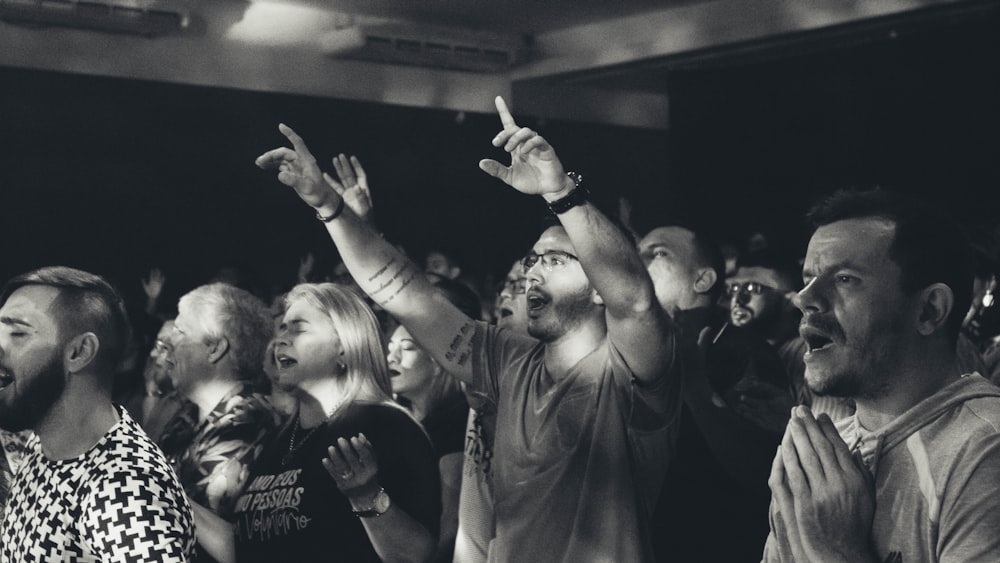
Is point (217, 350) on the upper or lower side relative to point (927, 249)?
lower

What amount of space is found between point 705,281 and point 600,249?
1.42 m

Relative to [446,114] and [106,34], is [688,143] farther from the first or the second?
[106,34]

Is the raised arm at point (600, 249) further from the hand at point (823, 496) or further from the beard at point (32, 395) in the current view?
the beard at point (32, 395)

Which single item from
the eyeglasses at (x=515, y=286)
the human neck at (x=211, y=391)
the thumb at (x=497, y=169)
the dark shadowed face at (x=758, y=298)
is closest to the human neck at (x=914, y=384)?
the thumb at (x=497, y=169)

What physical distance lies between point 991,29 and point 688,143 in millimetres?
2579

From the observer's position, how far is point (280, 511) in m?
2.83

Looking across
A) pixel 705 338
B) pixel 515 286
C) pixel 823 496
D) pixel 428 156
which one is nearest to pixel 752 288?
pixel 515 286

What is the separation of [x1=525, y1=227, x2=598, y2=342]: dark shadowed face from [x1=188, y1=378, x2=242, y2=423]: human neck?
3.90 ft

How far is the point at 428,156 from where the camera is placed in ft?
33.0

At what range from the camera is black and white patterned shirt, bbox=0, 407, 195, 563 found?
80.6 inches

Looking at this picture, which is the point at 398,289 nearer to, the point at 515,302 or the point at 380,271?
the point at 380,271

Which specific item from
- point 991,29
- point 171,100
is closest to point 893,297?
point 991,29

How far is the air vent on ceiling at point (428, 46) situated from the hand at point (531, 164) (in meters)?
6.58

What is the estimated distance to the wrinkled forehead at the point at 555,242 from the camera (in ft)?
9.53
